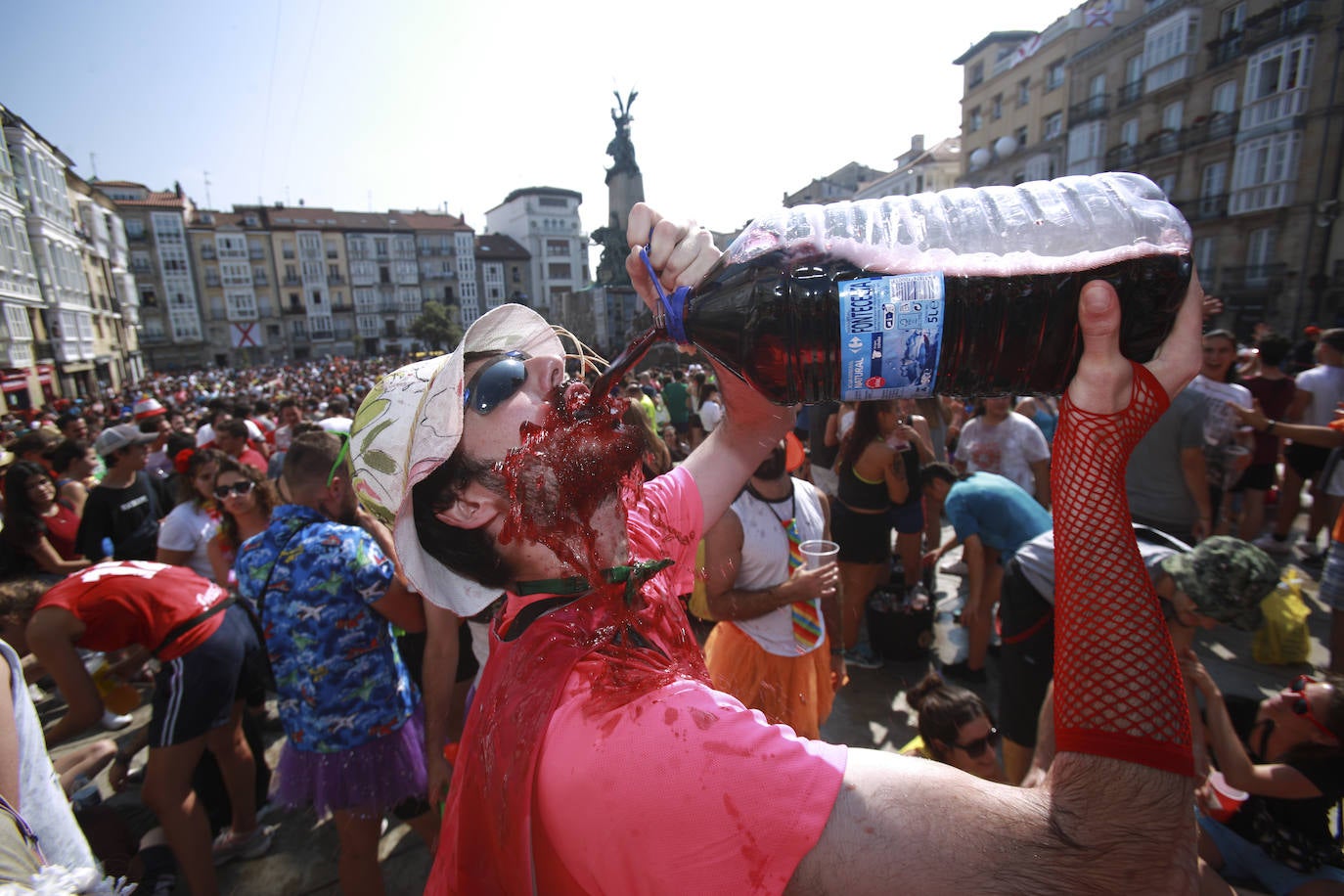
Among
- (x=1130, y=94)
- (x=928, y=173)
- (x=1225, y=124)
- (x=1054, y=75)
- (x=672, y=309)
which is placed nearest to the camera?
(x=672, y=309)

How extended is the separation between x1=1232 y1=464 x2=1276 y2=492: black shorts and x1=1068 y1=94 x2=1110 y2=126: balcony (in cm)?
3144

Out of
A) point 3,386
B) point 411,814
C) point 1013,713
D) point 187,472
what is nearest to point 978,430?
point 1013,713

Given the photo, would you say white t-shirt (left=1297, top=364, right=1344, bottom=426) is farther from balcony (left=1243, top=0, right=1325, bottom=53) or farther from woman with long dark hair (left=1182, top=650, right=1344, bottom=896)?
balcony (left=1243, top=0, right=1325, bottom=53)

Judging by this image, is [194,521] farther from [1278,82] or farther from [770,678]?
[1278,82]

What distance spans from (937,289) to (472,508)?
1148 millimetres

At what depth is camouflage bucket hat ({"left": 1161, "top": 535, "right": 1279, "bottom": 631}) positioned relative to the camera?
7.48ft

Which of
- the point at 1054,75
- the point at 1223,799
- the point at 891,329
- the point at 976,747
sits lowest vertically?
the point at 1223,799

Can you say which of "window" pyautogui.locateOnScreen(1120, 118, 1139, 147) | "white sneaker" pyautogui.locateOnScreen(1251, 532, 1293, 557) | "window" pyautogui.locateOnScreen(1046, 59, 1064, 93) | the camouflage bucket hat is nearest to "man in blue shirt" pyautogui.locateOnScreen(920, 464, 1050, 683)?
the camouflage bucket hat

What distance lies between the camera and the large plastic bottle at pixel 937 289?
131 centimetres

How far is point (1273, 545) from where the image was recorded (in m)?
6.46

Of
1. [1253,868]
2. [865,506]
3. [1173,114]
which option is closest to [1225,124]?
[1173,114]

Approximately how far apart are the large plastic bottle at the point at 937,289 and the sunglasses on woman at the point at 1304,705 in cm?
218

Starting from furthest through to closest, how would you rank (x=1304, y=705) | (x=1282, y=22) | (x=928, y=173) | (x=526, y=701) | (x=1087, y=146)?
1. (x=928, y=173)
2. (x=1087, y=146)
3. (x=1282, y=22)
4. (x=1304, y=705)
5. (x=526, y=701)

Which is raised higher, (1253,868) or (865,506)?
(865,506)
